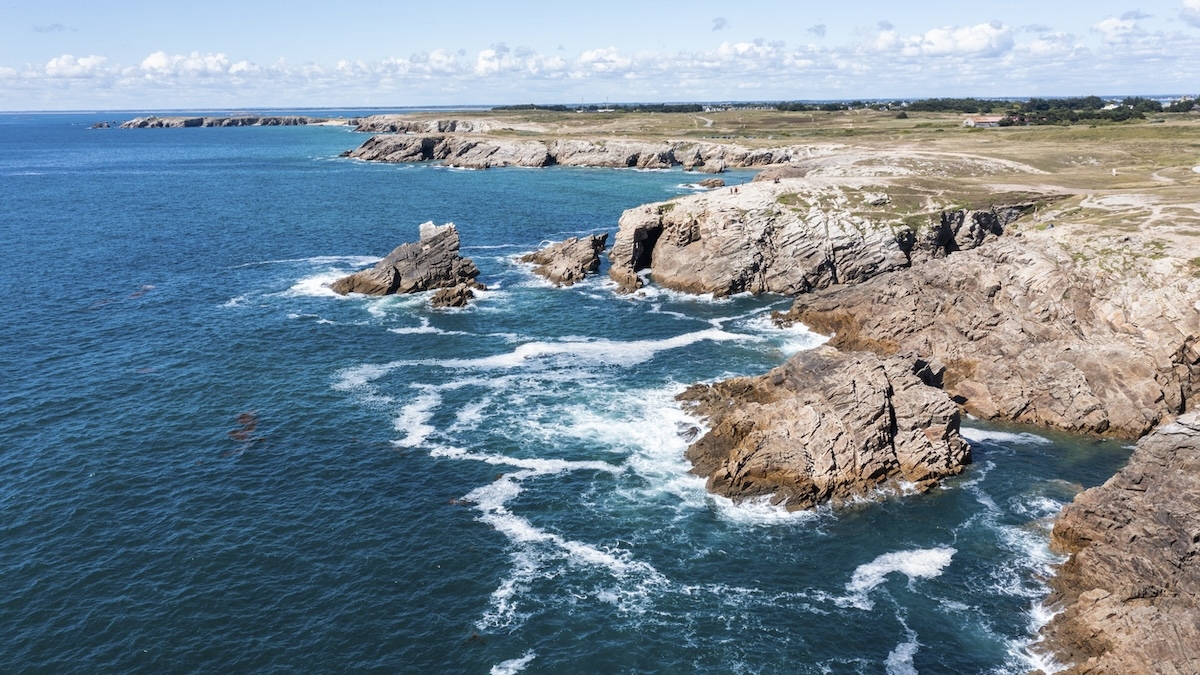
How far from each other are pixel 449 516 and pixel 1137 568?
43.3 m

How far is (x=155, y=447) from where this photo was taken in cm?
6328

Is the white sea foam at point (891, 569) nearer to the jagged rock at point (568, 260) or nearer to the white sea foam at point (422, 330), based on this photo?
the white sea foam at point (422, 330)

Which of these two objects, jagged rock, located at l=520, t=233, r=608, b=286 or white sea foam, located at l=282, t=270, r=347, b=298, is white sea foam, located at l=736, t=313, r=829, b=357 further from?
white sea foam, located at l=282, t=270, r=347, b=298

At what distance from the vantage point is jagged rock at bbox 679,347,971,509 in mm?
56156

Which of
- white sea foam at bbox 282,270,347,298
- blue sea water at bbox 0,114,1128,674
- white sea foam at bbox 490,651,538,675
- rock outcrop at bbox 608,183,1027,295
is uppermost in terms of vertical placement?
rock outcrop at bbox 608,183,1027,295

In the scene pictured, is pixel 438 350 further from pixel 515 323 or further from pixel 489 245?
pixel 489 245

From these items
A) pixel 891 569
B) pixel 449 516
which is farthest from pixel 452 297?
pixel 891 569

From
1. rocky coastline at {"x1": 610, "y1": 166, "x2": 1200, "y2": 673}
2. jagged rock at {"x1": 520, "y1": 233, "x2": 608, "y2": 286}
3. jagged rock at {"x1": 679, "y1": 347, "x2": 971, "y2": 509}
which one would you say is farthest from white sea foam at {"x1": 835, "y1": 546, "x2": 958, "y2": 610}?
jagged rock at {"x1": 520, "y1": 233, "x2": 608, "y2": 286}

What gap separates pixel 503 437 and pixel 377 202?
434 feet

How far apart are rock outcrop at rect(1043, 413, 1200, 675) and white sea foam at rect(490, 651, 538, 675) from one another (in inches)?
1111

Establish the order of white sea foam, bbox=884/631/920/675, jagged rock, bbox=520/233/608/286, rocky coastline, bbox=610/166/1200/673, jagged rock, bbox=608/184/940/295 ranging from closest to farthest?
1. white sea foam, bbox=884/631/920/675
2. rocky coastline, bbox=610/166/1200/673
3. jagged rock, bbox=608/184/940/295
4. jagged rock, bbox=520/233/608/286

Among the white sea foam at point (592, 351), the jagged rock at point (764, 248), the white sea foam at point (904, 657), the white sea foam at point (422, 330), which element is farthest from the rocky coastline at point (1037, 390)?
the white sea foam at point (422, 330)

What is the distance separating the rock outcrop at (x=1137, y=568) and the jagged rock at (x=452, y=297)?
243 ft

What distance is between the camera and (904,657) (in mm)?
40750
